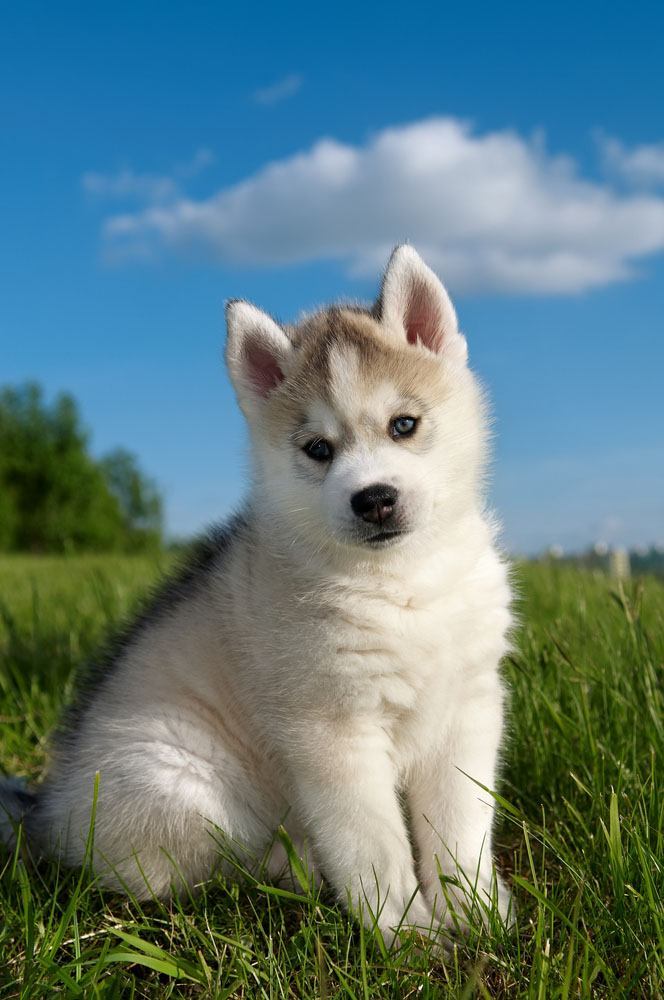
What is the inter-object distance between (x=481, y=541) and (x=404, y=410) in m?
0.58

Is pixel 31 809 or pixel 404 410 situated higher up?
pixel 404 410

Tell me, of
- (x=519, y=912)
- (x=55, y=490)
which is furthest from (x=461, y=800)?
(x=55, y=490)

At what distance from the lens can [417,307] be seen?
10.8 feet

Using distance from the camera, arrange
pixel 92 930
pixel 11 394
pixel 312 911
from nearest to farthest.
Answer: pixel 312 911, pixel 92 930, pixel 11 394

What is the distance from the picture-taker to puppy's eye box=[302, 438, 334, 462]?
2.96m

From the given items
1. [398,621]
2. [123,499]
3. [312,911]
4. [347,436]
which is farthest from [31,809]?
[123,499]

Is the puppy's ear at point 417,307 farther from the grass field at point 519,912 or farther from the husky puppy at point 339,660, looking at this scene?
the grass field at point 519,912

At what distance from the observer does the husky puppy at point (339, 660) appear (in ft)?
9.25

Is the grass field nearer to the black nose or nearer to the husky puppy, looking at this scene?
the husky puppy

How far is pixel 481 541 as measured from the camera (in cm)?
320

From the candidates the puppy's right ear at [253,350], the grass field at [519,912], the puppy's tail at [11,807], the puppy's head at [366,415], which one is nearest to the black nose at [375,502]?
the puppy's head at [366,415]

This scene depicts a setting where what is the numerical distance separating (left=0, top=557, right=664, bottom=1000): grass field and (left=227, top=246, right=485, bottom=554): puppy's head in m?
0.96

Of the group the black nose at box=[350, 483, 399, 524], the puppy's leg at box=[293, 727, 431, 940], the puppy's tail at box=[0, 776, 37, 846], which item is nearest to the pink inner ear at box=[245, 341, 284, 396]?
the black nose at box=[350, 483, 399, 524]

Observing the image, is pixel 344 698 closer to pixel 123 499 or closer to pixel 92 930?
pixel 92 930
